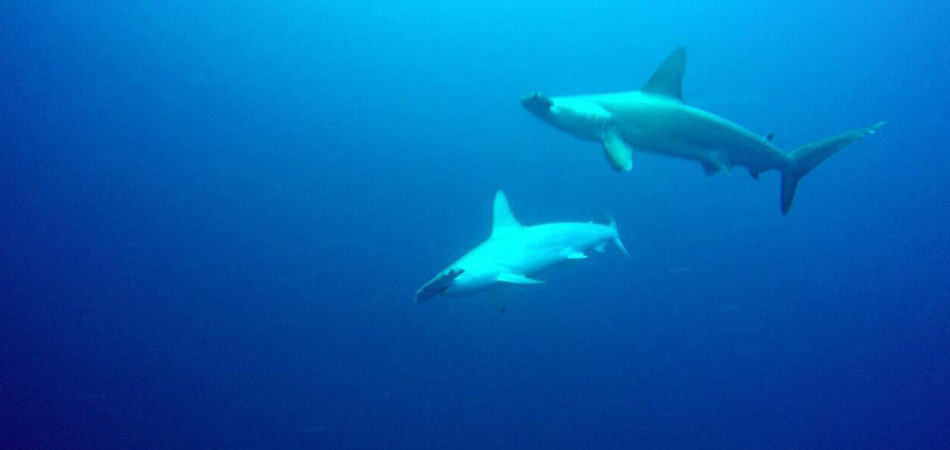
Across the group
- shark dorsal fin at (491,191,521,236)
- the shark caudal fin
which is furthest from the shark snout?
the shark caudal fin

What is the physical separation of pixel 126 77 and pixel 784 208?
40.3ft

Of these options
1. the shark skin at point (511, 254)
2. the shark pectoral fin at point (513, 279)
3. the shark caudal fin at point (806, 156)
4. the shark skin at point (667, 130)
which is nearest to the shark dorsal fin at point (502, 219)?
the shark skin at point (511, 254)

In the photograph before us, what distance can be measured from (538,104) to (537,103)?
1 cm

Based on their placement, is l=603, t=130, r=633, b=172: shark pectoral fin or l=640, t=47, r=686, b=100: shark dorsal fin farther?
l=640, t=47, r=686, b=100: shark dorsal fin

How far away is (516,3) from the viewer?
1422 cm

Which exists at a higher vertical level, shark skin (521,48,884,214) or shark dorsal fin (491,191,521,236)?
shark dorsal fin (491,191,521,236)

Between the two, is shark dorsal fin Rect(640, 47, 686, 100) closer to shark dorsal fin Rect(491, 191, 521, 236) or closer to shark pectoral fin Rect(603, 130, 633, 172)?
shark pectoral fin Rect(603, 130, 633, 172)

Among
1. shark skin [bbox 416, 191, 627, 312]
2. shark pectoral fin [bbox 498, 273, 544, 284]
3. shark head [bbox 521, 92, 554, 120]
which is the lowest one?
shark pectoral fin [bbox 498, 273, 544, 284]

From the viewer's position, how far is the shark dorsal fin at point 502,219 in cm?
638

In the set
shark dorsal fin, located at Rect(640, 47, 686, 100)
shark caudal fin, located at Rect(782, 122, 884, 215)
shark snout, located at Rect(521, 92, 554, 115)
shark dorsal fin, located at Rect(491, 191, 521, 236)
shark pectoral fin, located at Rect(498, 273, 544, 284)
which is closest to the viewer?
shark snout, located at Rect(521, 92, 554, 115)

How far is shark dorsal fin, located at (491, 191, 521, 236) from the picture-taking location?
6.38 metres

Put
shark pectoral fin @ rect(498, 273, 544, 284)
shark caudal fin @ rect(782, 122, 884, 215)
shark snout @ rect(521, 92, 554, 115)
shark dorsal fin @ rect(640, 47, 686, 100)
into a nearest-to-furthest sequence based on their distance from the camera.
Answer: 1. shark snout @ rect(521, 92, 554, 115)
2. shark dorsal fin @ rect(640, 47, 686, 100)
3. shark pectoral fin @ rect(498, 273, 544, 284)
4. shark caudal fin @ rect(782, 122, 884, 215)

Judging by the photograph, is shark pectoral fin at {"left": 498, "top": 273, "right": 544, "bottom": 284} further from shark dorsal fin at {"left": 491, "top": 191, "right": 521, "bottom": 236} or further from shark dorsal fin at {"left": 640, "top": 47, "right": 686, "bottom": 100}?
shark dorsal fin at {"left": 640, "top": 47, "right": 686, "bottom": 100}

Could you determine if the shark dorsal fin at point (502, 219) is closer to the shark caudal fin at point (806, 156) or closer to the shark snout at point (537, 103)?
the shark snout at point (537, 103)
